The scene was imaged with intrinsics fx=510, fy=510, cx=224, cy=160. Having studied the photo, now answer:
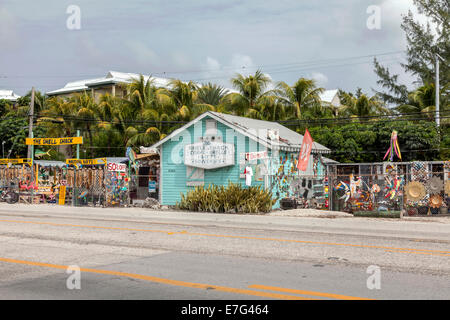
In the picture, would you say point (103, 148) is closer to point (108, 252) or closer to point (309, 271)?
point (108, 252)

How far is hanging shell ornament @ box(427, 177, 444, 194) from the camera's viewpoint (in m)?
21.2

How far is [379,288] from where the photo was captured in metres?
7.16

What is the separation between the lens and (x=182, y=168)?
27.2 m

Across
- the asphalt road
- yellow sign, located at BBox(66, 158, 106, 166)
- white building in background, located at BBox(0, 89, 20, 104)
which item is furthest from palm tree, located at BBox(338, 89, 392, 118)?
white building in background, located at BBox(0, 89, 20, 104)

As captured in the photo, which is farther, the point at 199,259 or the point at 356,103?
the point at 356,103

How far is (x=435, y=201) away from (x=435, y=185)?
26.4 inches

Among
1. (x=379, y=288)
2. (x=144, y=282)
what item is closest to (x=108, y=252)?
(x=144, y=282)

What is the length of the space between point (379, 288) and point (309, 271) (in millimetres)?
1481

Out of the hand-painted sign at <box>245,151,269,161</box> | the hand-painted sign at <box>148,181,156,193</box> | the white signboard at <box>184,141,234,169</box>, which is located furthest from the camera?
the hand-painted sign at <box>148,181,156,193</box>

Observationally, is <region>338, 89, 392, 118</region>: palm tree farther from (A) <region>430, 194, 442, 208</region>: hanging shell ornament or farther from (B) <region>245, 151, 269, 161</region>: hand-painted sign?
(A) <region>430, 194, 442, 208</region>: hanging shell ornament

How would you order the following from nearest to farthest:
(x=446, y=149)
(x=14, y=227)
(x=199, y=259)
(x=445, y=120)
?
1. (x=199, y=259)
2. (x=14, y=227)
3. (x=446, y=149)
4. (x=445, y=120)

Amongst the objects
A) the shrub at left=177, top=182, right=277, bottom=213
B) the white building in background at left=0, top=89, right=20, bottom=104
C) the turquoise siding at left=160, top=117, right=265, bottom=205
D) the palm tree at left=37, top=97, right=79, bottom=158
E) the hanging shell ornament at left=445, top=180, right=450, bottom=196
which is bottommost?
the shrub at left=177, top=182, right=277, bottom=213

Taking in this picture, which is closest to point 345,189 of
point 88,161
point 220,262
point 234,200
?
point 234,200

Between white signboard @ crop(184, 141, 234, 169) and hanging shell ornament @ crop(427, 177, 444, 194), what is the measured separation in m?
9.20
